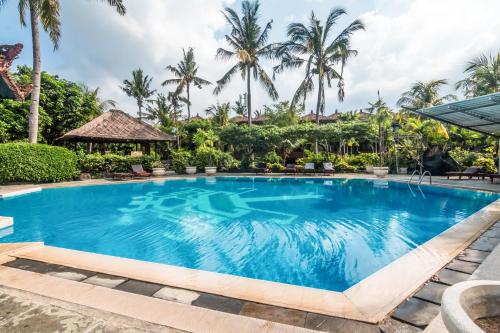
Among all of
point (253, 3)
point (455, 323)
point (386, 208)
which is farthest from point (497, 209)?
point (253, 3)

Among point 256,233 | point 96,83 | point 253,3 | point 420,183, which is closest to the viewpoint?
point 256,233

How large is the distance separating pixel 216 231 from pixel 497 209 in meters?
7.10

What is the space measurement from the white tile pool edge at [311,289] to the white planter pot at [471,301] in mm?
1010

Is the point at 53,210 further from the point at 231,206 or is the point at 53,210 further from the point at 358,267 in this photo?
the point at 358,267

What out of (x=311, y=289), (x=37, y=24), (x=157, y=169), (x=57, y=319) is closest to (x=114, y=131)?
(x=157, y=169)

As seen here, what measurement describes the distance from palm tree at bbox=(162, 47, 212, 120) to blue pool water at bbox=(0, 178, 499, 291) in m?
23.5

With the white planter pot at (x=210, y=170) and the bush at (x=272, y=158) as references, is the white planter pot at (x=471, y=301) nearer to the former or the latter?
the white planter pot at (x=210, y=170)

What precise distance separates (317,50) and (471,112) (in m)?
15.0

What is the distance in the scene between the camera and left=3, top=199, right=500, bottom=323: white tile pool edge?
8.32ft

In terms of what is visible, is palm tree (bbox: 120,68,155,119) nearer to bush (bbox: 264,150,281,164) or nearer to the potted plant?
the potted plant

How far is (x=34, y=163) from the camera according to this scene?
14258mm

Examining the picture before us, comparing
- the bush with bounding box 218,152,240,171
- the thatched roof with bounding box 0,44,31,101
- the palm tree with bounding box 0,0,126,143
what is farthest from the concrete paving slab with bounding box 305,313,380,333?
the bush with bounding box 218,152,240,171

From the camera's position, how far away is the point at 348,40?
21688 mm

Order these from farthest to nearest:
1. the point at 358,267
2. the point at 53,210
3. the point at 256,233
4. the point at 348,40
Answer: the point at 348,40, the point at 53,210, the point at 256,233, the point at 358,267
